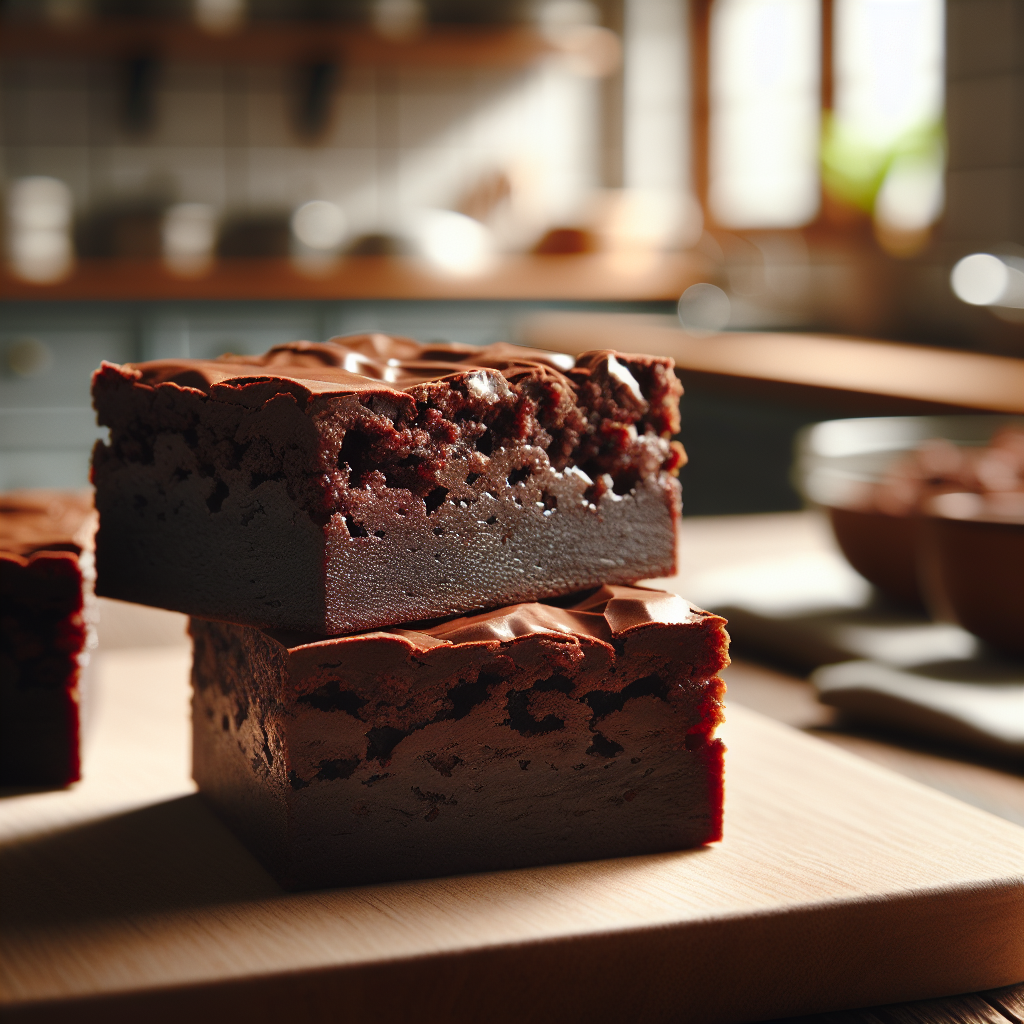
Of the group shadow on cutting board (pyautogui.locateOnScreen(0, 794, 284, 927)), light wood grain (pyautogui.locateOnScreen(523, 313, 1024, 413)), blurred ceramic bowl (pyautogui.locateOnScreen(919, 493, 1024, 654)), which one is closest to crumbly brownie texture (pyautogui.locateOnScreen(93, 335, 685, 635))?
Result: shadow on cutting board (pyautogui.locateOnScreen(0, 794, 284, 927))

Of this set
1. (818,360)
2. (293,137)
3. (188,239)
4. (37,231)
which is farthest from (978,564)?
(293,137)

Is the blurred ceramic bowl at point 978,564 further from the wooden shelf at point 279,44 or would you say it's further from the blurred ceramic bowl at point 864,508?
the wooden shelf at point 279,44

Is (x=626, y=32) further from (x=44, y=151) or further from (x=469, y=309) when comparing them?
(x=44, y=151)

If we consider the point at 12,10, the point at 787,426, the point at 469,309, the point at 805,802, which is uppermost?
the point at 12,10

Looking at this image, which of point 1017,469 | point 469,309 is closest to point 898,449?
point 1017,469

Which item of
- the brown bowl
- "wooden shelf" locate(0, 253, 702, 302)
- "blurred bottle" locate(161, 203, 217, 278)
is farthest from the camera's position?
"blurred bottle" locate(161, 203, 217, 278)

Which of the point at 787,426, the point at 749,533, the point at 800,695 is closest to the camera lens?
the point at 800,695

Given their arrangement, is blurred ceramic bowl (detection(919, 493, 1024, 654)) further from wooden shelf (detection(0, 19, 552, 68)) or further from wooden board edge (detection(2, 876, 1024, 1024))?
wooden shelf (detection(0, 19, 552, 68))
